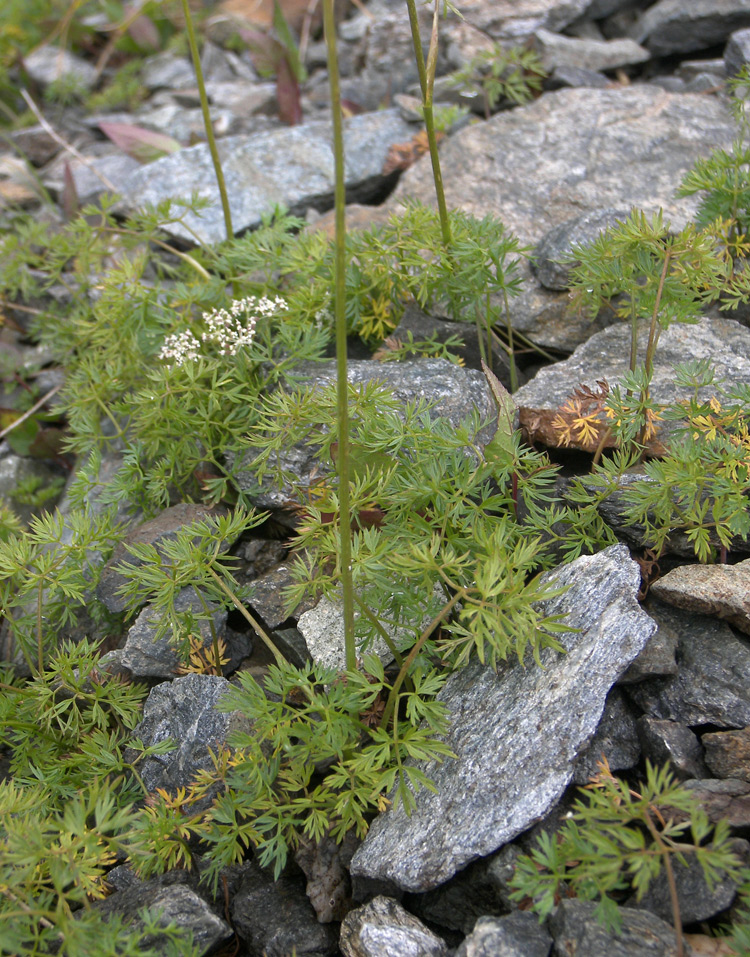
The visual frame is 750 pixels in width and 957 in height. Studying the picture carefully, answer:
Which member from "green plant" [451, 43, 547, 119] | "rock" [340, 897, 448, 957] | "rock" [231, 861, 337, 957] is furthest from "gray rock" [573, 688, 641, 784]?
"green plant" [451, 43, 547, 119]

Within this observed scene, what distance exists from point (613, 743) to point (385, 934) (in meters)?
0.96

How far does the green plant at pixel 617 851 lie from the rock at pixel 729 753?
0.81 ft

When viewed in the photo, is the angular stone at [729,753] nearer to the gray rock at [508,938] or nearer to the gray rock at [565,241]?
the gray rock at [508,938]

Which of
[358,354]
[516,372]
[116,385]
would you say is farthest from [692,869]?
[116,385]

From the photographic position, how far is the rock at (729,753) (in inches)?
97.8

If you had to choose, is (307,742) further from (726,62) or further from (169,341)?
(726,62)

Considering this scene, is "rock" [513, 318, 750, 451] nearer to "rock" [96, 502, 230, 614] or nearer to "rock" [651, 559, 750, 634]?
"rock" [651, 559, 750, 634]

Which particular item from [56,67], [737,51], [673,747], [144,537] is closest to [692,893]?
[673,747]

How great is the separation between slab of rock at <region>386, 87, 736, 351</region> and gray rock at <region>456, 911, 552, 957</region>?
9.98ft

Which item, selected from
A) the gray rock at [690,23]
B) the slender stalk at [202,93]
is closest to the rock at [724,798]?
the slender stalk at [202,93]

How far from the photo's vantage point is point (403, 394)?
3.45 m

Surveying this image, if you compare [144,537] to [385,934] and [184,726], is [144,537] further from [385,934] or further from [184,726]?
[385,934]

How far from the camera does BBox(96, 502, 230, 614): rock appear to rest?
342cm

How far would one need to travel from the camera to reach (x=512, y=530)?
2908 millimetres
